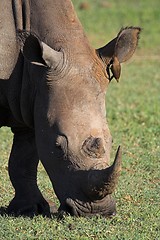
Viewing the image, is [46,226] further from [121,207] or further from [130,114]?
[130,114]

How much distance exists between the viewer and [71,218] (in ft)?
20.0

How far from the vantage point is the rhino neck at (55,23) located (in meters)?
6.36

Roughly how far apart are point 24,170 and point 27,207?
0.36 meters

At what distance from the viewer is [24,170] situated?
727 cm

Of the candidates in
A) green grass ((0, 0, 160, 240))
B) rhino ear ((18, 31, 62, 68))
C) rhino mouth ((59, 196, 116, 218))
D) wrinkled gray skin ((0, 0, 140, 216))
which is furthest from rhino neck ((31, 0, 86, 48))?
green grass ((0, 0, 160, 240))

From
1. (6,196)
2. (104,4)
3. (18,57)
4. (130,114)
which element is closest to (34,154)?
(6,196)

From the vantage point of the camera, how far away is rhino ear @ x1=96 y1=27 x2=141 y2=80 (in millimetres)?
6271

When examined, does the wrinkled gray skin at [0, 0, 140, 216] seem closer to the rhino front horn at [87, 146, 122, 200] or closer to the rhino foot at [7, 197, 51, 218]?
the rhino front horn at [87, 146, 122, 200]

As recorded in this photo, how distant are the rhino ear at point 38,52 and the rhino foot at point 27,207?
4.33ft

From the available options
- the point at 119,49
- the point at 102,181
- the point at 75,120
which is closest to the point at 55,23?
the point at 119,49

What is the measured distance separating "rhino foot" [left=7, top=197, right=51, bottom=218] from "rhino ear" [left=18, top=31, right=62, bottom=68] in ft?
4.33

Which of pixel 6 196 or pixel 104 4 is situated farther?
pixel 104 4

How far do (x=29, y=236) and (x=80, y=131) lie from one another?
782mm

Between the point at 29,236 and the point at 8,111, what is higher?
the point at 8,111
